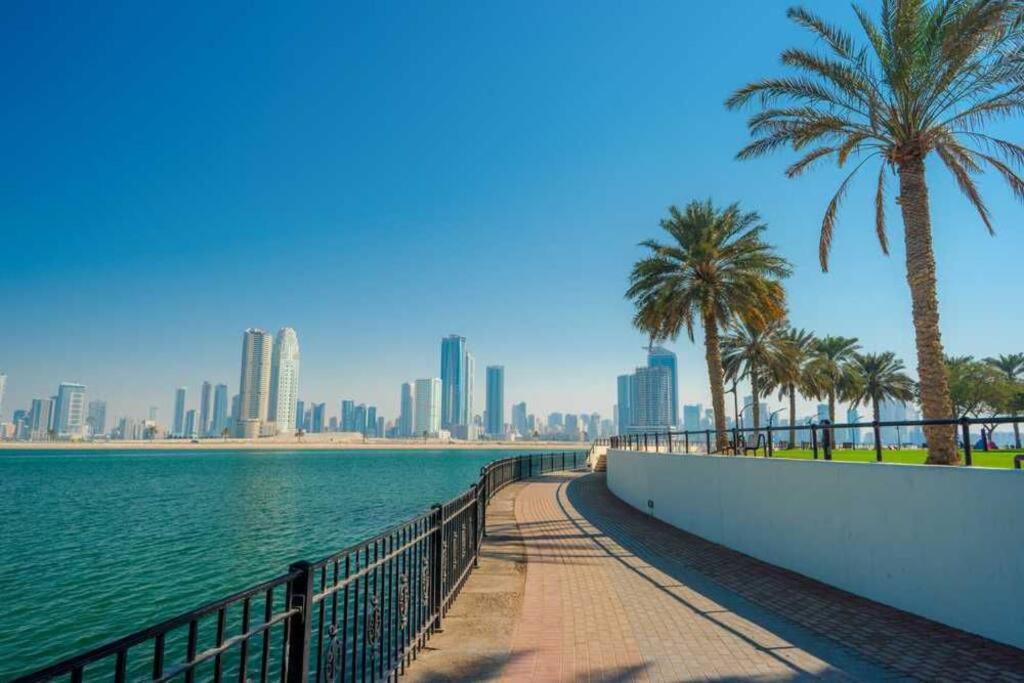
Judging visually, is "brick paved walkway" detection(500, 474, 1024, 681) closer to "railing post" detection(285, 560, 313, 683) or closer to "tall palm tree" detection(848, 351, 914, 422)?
"railing post" detection(285, 560, 313, 683)

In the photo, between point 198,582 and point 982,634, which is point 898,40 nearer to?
point 982,634

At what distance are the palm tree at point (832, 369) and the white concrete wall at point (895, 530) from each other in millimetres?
33086

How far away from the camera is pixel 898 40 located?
11.7 m

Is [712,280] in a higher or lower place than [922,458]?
higher

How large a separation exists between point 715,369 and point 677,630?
16500 millimetres

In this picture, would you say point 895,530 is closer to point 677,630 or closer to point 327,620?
point 677,630

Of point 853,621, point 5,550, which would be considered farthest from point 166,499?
point 853,621

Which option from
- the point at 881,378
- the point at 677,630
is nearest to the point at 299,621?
the point at 677,630

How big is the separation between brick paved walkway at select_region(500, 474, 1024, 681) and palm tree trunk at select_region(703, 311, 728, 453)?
11.4 metres

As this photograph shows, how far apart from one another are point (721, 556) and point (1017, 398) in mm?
48680

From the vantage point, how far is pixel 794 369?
121ft

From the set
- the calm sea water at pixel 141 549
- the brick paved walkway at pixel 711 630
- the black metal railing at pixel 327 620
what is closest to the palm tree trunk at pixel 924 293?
the brick paved walkway at pixel 711 630

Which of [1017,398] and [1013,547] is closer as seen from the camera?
[1013,547]

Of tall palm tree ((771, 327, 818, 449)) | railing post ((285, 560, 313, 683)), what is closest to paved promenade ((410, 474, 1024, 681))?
railing post ((285, 560, 313, 683))
